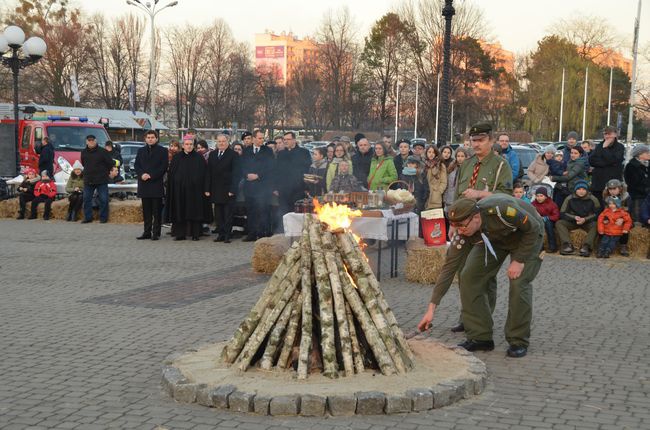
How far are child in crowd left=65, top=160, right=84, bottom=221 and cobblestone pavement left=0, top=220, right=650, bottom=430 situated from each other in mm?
5576

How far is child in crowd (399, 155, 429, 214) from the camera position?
A: 15055 millimetres

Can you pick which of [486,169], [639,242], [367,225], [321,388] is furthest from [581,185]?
[321,388]

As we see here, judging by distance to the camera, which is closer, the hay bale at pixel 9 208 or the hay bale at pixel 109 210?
the hay bale at pixel 109 210

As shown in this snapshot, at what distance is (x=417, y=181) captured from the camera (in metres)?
15.4

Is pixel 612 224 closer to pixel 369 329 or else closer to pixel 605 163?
pixel 605 163

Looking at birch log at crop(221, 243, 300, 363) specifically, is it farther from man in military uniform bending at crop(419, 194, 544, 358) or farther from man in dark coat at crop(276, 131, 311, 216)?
man in dark coat at crop(276, 131, 311, 216)

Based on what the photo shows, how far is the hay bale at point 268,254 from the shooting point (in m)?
11.8

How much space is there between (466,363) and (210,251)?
872 cm

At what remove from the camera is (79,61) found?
67688 mm

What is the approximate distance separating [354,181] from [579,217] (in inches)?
171

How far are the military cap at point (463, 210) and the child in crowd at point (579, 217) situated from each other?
8474 millimetres

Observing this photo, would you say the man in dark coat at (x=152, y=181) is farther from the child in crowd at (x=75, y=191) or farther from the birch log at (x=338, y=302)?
the birch log at (x=338, y=302)

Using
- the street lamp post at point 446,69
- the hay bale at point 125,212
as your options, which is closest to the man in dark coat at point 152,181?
the hay bale at point 125,212

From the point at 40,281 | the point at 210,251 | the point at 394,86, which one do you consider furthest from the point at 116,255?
the point at 394,86
